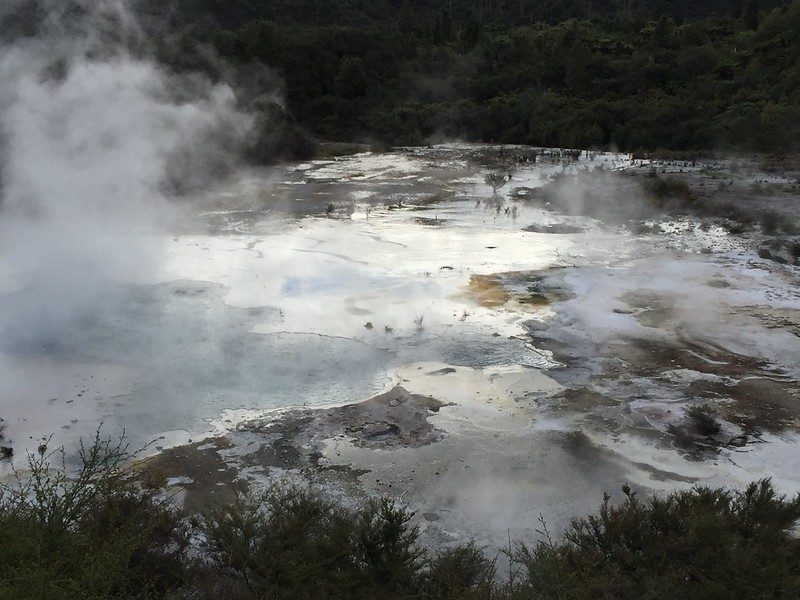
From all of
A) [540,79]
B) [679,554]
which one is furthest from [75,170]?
[540,79]

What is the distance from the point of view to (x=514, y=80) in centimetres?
3162

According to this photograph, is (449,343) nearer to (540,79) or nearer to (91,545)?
(91,545)

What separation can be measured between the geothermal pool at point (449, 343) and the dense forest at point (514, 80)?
11.5 meters

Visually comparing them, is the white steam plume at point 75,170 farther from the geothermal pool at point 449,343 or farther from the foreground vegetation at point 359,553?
the foreground vegetation at point 359,553

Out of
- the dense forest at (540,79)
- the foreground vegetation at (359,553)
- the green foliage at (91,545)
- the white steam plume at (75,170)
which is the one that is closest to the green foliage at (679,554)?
the foreground vegetation at (359,553)

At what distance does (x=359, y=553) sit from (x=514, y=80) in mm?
30414

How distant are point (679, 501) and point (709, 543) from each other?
452 millimetres

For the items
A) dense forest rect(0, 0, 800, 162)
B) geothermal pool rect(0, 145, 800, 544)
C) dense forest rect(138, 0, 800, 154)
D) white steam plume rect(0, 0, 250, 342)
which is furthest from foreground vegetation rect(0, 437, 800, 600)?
dense forest rect(138, 0, 800, 154)

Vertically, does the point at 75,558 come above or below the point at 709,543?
above

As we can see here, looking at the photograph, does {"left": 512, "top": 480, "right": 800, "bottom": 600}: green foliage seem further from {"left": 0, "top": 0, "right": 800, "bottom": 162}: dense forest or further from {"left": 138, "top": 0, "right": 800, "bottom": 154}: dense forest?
{"left": 138, "top": 0, "right": 800, "bottom": 154}: dense forest

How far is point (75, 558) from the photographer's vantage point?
3.18 m

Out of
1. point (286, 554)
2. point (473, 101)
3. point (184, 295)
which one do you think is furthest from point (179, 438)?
point (473, 101)

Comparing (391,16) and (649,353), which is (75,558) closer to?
(649,353)

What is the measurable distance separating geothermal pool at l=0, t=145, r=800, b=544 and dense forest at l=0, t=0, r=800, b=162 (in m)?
11.5
